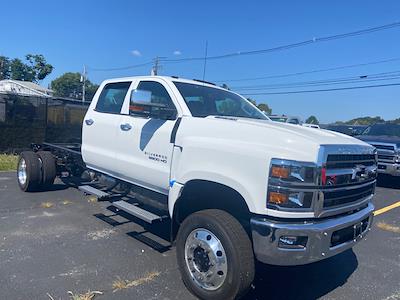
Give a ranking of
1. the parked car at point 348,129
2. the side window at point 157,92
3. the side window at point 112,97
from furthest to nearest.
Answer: the parked car at point 348,129
the side window at point 112,97
the side window at point 157,92

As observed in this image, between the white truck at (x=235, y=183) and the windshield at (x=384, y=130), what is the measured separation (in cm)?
846

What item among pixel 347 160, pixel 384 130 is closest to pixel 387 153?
pixel 384 130

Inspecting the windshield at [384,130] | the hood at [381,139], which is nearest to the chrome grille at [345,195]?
the hood at [381,139]

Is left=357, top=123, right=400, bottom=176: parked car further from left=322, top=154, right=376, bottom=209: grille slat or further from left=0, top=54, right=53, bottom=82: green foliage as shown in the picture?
left=0, top=54, right=53, bottom=82: green foliage

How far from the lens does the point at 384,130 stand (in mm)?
11859

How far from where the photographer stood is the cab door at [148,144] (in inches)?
167

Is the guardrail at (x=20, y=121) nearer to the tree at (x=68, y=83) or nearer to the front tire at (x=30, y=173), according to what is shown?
the front tire at (x=30, y=173)

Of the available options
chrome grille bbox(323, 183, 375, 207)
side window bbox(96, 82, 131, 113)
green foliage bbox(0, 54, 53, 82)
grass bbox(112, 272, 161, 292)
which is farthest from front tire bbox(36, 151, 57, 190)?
green foliage bbox(0, 54, 53, 82)

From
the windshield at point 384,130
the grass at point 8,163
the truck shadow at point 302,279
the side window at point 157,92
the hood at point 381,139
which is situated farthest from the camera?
the windshield at point 384,130

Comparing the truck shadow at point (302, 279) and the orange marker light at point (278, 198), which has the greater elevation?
the orange marker light at point (278, 198)

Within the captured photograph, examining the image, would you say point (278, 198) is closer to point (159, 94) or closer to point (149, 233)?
point (159, 94)

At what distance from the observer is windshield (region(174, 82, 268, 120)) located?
14.7 feet

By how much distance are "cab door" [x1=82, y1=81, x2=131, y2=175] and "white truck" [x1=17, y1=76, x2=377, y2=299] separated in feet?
1.17

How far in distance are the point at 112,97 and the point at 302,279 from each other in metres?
3.62
